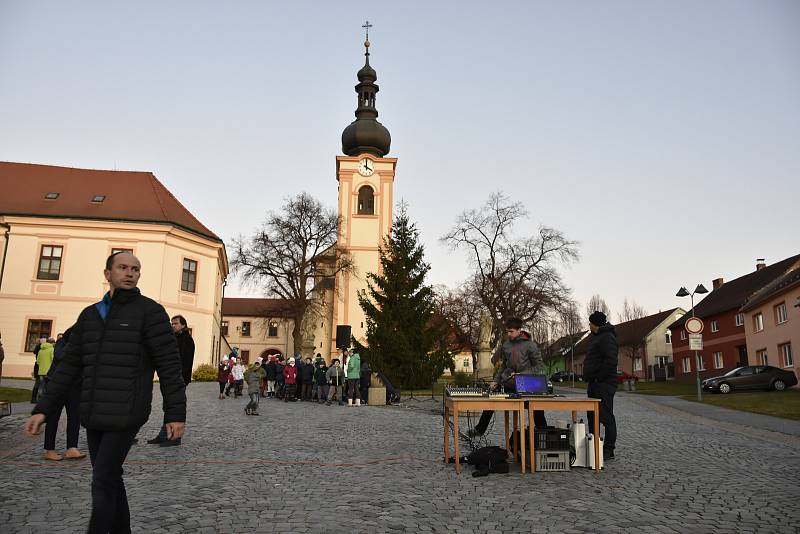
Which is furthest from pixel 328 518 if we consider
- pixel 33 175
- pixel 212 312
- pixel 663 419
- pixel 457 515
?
pixel 33 175

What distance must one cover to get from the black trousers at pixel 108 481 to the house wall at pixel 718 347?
4778 cm

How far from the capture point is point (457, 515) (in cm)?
555

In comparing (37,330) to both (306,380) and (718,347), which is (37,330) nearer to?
(306,380)

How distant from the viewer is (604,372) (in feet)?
27.7

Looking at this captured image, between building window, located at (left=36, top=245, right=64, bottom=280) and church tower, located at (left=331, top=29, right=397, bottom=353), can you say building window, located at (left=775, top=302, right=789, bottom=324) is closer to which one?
church tower, located at (left=331, top=29, right=397, bottom=353)

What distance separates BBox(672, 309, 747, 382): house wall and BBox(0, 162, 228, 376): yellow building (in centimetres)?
3650

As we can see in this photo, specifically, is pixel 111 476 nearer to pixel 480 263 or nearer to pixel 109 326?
pixel 109 326

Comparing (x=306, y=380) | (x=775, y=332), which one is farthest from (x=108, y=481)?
(x=775, y=332)

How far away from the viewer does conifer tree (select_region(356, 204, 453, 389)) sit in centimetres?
2825

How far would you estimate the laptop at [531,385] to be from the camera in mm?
7973

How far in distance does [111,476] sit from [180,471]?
401 centimetres

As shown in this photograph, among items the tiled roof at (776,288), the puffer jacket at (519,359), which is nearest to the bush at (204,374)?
the puffer jacket at (519,359)

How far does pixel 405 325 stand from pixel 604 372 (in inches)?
820

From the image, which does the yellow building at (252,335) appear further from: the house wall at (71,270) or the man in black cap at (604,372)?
the man in black cap at (604,372)
